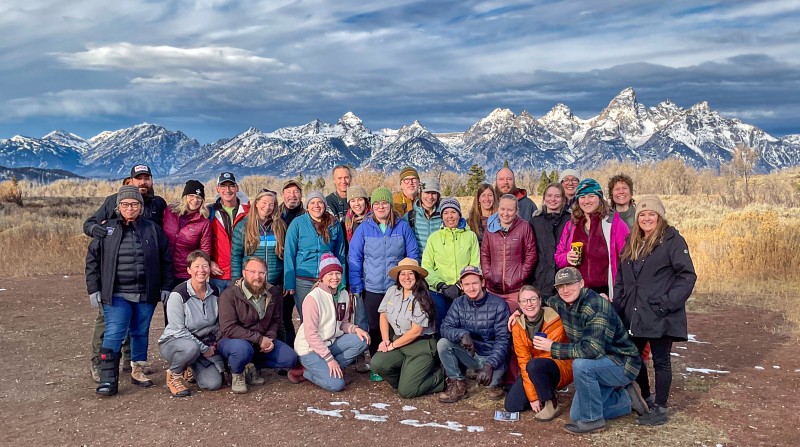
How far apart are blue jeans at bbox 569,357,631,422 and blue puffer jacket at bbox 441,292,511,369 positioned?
3.16 ft

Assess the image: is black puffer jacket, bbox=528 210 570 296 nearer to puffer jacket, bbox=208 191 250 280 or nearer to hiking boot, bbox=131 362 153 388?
puffer jacket, bbox=208 191 250 280

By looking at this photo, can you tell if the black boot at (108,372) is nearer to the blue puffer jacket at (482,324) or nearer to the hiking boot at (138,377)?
the hiking boot at (138,377)

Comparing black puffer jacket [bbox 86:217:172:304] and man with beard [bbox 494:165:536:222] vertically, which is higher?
man with beard [bbox 494:165:536:222]

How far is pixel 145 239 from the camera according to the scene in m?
6.86

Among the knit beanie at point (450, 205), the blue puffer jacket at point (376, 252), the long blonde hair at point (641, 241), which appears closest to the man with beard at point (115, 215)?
the blue puffer jacket at point (376, 252)

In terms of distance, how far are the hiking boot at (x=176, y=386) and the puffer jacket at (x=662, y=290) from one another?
4148 millimetres

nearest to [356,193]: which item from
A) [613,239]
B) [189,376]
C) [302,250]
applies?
[302,250]

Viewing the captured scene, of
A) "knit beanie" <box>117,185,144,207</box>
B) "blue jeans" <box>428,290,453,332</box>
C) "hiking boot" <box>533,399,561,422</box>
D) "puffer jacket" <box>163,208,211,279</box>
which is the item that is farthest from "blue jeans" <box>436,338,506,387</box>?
"knit beanie" <box>117,185,144,207</box>

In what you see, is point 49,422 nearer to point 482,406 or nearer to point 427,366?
point 427,366

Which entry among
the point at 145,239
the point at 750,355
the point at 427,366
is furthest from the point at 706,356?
the point at 145,239

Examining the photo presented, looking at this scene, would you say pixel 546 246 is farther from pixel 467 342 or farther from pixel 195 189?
pixel 195 189

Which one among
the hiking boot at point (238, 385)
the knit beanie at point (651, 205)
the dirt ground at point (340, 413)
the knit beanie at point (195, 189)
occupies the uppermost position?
the knit beanie at point (195, 189)

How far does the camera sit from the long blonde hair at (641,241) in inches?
232

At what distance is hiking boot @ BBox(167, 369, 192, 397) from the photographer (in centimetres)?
672
